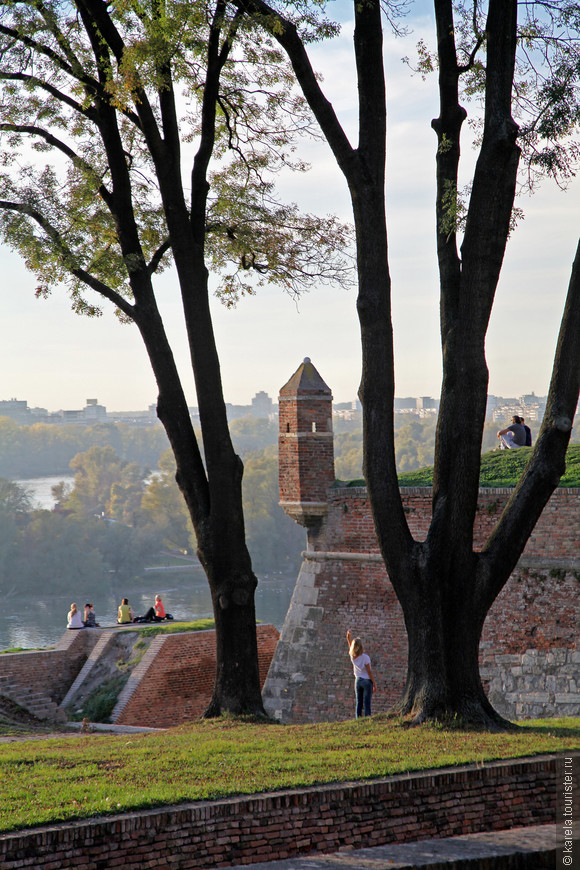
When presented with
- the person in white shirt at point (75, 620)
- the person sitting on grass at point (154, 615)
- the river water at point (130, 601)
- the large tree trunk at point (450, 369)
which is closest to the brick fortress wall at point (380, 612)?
the large tree trunk at point (450, 369)

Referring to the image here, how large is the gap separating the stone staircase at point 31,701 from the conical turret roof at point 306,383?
23.9ft

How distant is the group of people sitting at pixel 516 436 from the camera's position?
50.0ft

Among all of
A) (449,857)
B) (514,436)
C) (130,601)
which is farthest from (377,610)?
(130,601)

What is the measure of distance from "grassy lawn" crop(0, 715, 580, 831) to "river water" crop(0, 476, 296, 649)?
46.1 metres

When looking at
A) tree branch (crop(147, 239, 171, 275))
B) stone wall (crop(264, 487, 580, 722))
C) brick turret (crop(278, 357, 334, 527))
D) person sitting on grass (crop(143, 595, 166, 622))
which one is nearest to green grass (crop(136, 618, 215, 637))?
person sitting on grass (crop(143, 595, 166, 622))

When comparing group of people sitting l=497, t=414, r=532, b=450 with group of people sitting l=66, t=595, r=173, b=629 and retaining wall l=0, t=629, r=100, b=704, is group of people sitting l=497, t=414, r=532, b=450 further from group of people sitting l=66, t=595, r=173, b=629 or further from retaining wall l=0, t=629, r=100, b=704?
retaining wall l=0, t=629, r=100, b=704

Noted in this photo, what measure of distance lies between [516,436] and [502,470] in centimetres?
165

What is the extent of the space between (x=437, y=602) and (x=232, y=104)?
257 inches

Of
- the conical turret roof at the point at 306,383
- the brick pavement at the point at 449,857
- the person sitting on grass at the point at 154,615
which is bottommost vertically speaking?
the person sitting on grass at the point at 154,615

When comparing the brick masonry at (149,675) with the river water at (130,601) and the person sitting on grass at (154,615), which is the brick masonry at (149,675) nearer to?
the person sitting on grass at (154,615)

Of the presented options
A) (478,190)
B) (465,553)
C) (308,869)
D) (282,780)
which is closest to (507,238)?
(478,190)

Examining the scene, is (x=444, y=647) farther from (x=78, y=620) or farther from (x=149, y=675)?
(x=78, y=620)

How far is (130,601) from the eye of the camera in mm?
66625

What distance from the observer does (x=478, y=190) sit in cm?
826
